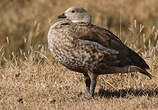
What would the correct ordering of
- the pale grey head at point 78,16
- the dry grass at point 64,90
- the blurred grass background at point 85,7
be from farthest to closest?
1. the blurred grass background at point 85,7
2. the pale grey head at point 78,16
3. the dry grass at point 64,90

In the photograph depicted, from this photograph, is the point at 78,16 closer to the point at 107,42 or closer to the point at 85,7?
the point at 107,42

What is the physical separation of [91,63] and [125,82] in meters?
1.26

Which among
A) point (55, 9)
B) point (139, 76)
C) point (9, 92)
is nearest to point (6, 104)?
point (9, 92)

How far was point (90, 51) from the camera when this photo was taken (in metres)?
6.21

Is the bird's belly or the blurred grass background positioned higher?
the bird's belly

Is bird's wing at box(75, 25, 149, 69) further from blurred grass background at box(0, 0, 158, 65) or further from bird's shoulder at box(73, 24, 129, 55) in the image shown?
blurred grass background at box(0, 0, 158, 65)

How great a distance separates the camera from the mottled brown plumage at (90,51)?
20.3 feet

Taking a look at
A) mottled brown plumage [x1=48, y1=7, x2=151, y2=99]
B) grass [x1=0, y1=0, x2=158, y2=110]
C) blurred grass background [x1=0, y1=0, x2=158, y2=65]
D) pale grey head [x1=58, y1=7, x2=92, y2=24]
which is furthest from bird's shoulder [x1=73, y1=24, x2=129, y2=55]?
blurred grass background [x1=0, y1=0, x2=158, y2=65]

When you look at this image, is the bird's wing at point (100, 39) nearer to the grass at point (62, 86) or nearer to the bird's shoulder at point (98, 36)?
the bird's shoulder at point (98, 36)

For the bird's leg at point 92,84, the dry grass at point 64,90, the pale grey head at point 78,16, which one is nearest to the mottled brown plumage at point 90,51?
the bird's leg at point 92,84

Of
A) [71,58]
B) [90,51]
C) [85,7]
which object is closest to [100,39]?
[90,51]

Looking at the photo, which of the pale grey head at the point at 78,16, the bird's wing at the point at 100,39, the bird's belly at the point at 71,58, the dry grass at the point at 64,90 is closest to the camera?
the dry grass at the point at 64,90

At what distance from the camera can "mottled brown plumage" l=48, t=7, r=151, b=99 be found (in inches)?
244

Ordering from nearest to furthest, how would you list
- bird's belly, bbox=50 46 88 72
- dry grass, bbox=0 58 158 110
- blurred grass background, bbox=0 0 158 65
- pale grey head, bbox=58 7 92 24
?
1. dry grass, bbox=0 58 158 110
2. bird's belly, bbox=50 46 88 72
3. pale grey head, bbox=58 7 92 24
4. blurred grass background, bbox=0 0 158 65
